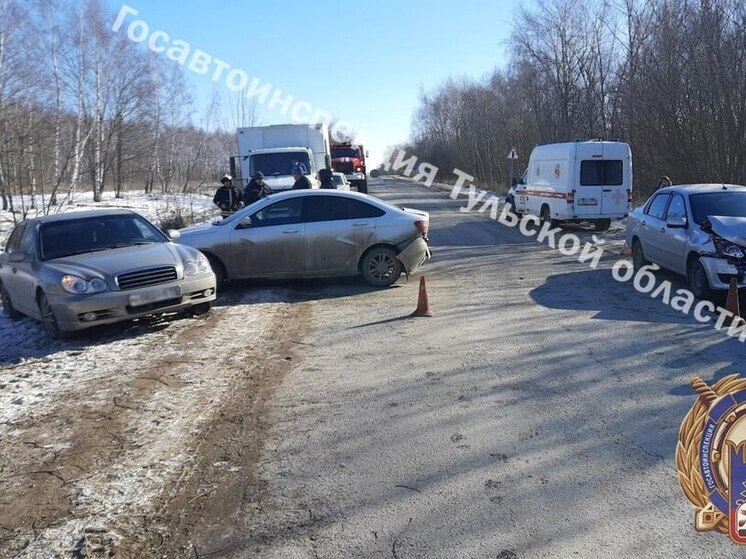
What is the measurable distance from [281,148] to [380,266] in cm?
954

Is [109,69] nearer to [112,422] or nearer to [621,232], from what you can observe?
[621,232]

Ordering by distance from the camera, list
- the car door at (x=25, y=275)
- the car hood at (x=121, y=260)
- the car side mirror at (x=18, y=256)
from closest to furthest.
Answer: the car hood at (x=121, y=260) < the car door at (x=25, y=275) < the car side mirror at (x=18, y=256)

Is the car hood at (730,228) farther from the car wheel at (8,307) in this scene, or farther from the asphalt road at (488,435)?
the car wheel at (8,307)

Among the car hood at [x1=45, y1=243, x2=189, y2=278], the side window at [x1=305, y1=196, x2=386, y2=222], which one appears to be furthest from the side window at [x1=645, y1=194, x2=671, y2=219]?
the car hood at [x1=45, y1=243, x2=189, y2=278]

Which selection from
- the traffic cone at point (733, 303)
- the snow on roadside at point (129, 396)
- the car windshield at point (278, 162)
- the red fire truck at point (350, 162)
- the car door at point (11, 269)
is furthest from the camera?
the red fire truck at point (350, 162)

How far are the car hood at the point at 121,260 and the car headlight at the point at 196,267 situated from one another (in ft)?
0.35

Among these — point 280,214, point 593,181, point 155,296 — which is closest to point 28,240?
point 155,296

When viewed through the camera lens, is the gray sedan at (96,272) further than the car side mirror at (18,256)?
No

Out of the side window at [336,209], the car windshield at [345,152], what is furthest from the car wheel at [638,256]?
the car windshield at [345,152]

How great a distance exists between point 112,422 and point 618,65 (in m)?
32.0

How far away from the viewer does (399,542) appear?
3184 mm

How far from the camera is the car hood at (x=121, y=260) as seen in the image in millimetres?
7477

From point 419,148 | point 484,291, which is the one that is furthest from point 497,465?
point 419,148

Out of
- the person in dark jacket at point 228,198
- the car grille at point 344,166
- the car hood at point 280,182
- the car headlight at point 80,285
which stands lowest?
the car headlight at point 80,285
